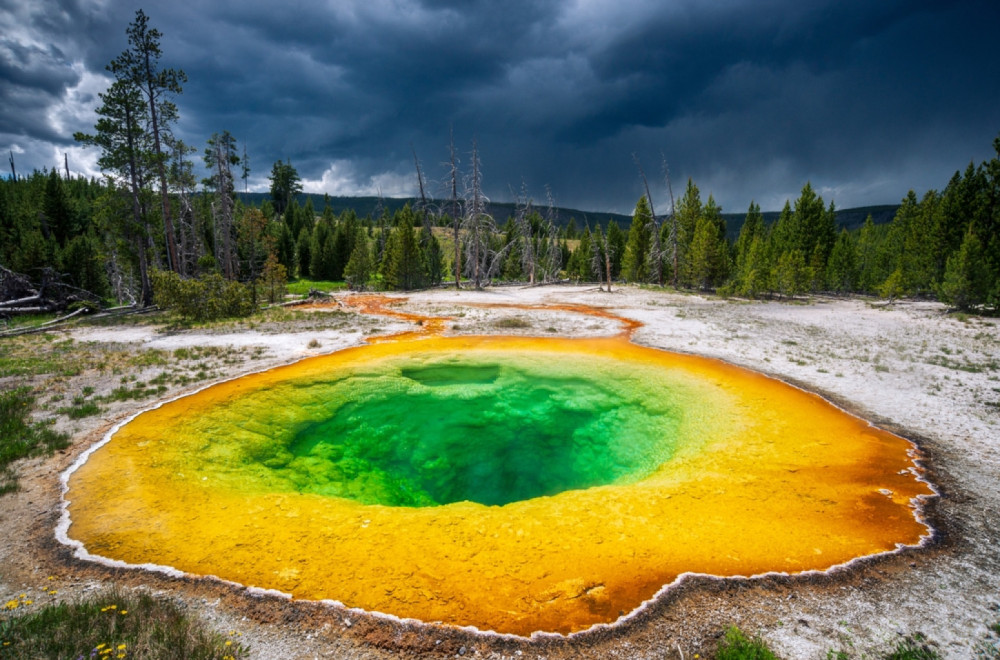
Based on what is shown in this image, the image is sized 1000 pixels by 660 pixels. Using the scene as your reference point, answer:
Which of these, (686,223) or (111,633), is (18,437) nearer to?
(111,633)

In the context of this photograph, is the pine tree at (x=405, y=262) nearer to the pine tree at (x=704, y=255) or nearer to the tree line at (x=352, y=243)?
the tree line at (x=352, y=243)

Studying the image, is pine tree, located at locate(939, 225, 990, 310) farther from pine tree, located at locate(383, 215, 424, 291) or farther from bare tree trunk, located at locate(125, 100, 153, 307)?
bare tree trunk, located at locate(125, 100, 153, 307)

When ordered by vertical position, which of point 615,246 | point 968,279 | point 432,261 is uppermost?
point 615,246

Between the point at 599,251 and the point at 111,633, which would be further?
the point at 599,251

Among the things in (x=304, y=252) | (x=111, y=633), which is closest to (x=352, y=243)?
(x=304, y=252)

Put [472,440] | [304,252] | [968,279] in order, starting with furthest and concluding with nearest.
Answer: [304,252], [968,279], [472,440]

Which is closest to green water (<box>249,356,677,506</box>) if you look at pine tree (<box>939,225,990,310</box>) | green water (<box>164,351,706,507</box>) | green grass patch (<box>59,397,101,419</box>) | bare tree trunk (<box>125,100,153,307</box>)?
green water (<box>164,351,706,507</box>)
